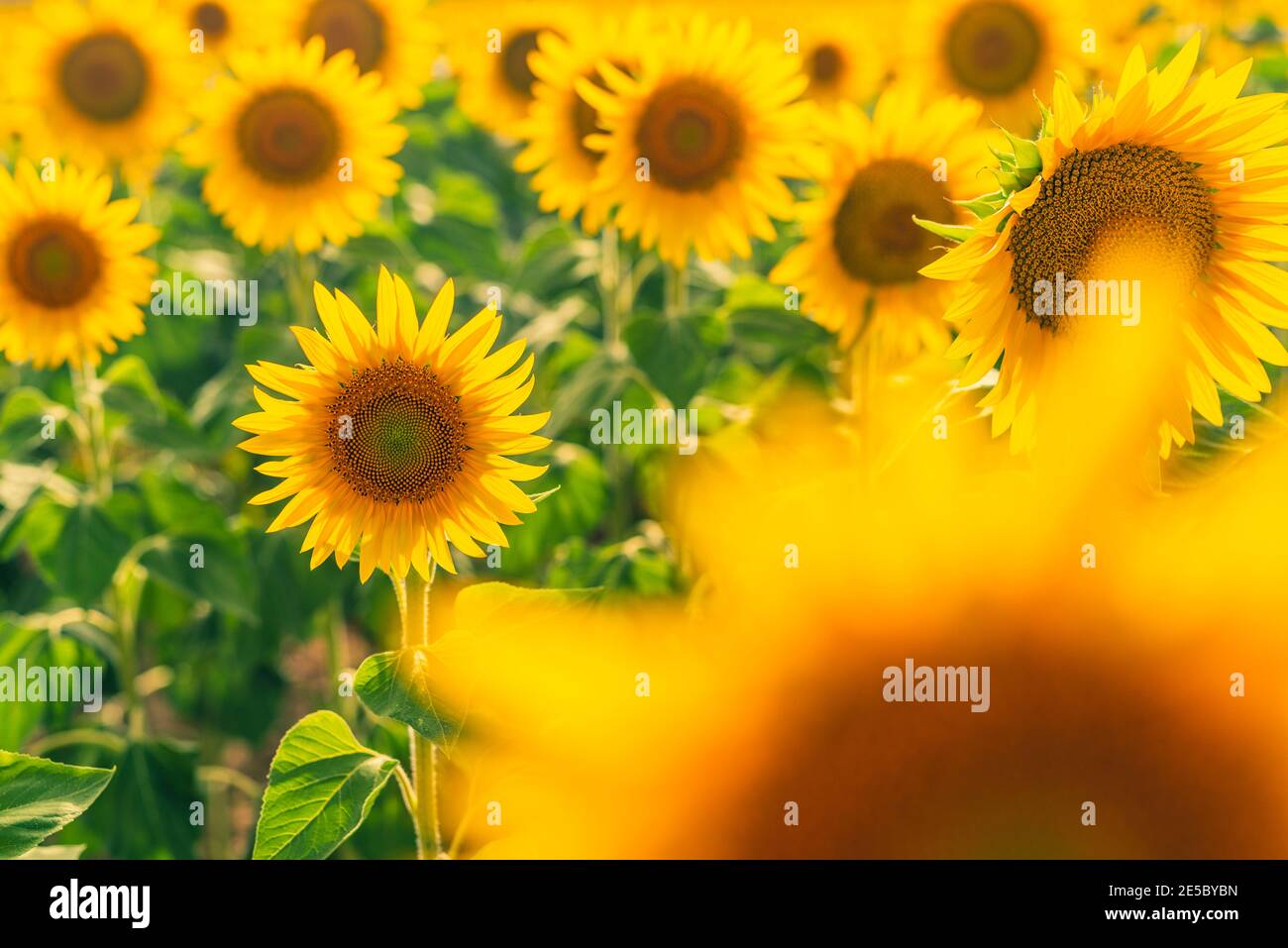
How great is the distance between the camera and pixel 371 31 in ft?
7.63

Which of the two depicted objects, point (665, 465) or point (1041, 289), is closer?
point (1041, 289)

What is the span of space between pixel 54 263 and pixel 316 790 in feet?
3.44

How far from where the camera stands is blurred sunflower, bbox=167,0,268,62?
2.33 meters

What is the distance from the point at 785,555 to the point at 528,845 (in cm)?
24

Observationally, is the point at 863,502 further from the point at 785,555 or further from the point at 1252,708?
the point at 1252,708

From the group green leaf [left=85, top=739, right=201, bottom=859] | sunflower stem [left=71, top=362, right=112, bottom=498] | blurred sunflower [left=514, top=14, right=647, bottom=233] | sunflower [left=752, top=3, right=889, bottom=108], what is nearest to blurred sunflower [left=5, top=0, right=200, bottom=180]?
sunflower stem [left=71, top=362, right=112, bottom=498]

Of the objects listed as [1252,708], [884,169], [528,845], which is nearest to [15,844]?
[528,845]

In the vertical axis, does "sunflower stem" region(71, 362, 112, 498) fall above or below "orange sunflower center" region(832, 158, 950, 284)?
below

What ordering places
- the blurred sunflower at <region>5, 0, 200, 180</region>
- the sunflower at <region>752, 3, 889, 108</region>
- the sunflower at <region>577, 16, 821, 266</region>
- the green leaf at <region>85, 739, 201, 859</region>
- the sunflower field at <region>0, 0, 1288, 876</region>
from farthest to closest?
the sunflower at <region>752, 3, 889, 108</region>
the blurred sunflower at <region>5, 0, 200, 180</region>
the green leaf at <region>85, 739, 201, 859</region>
the sunflower at <region>577, 16, 821, 266</region>
the sunflower field at <region>0, 0, 1288, 876</region>

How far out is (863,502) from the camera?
83cm

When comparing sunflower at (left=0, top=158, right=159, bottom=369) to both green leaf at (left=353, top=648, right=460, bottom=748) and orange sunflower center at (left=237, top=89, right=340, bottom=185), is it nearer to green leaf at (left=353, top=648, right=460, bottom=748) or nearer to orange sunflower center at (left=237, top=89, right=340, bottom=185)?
orange sunflower center at (left=237, top=89, right=340, bottom=185)

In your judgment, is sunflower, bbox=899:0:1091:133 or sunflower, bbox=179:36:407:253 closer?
sunflower, bbox=179:36:407:253

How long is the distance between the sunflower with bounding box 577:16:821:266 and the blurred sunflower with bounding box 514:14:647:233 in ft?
0.30

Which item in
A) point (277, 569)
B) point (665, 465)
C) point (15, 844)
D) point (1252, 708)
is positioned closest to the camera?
point (1252, 708)
